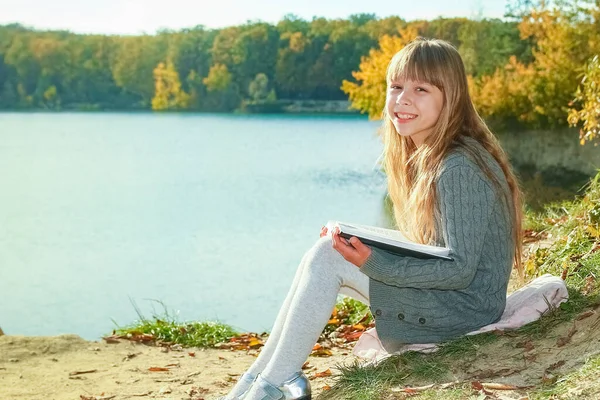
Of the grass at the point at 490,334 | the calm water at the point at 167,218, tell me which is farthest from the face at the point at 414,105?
the calm water at the point at 167,218

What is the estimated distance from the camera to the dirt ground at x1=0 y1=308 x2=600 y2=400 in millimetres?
3148

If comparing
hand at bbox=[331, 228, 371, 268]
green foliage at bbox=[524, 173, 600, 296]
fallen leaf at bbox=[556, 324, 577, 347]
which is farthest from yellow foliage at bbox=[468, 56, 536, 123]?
hand at bbox=[331, 228, 371, 268]

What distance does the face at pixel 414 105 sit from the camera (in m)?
3.19

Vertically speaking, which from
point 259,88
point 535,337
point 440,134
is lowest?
point 259,88

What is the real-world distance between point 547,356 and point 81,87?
53547 mm

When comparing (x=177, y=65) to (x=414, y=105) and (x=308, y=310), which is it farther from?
(x=308, y=310)

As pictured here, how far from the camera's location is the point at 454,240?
2949mm

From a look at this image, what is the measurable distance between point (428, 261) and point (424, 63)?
0.72 m

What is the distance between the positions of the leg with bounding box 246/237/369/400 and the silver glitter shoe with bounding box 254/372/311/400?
17 mm

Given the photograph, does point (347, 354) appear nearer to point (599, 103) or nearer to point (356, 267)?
point (356, 267)

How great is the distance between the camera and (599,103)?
6500 mm

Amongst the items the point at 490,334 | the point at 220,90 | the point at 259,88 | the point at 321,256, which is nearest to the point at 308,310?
the point at 321,256

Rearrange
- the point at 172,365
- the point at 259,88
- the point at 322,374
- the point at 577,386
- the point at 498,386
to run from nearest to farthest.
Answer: the point at 577,386 < the point at 498,386 < the point at 322,374 < the point at 172,365 < the point at 259,88

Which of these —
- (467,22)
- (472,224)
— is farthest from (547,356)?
(467,22)
